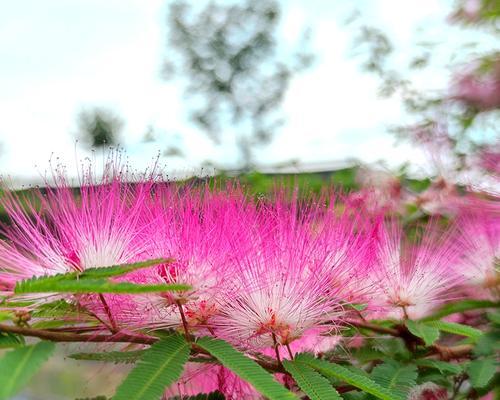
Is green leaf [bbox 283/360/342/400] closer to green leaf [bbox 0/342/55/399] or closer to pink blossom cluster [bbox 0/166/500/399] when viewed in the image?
pink blossom cluster [bbox 0/166/500/399]

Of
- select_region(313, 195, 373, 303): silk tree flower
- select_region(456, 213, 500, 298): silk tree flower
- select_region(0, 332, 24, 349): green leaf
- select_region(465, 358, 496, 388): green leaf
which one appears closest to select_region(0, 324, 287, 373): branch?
select_region(0, 332, 24, 349): green leaf

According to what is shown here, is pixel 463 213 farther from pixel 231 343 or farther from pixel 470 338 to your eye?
pixel 231 343

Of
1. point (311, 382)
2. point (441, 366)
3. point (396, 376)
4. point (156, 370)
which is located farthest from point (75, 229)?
point (441, 366)

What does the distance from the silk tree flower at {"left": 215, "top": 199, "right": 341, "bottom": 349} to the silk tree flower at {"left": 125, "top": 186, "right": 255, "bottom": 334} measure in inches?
0.8

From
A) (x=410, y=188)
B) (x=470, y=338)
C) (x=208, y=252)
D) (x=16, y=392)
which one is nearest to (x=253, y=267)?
(x=208, y=252)

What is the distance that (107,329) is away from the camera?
926 mm

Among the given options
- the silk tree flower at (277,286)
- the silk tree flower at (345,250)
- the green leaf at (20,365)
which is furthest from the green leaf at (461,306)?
the green leaf at (20,365)

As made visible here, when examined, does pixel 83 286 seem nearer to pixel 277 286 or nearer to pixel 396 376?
pixel 277 286

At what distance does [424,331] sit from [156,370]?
0.59 metres

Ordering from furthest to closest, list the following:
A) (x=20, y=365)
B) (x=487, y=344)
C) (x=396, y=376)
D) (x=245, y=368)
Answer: (x=487, y=344) < (x=396, y=376) < (x=245, y=368) < (x=20, y=365)

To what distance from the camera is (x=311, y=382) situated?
0.93 metres

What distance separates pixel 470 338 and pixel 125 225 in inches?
29.9

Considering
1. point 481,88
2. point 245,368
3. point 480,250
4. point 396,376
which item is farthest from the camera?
point 481,88

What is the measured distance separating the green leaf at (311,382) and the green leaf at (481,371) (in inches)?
15.7
